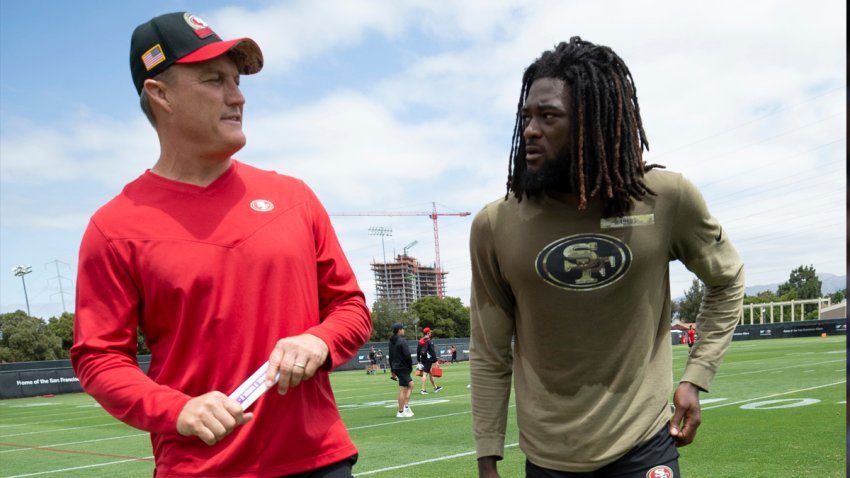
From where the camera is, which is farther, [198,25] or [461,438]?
[461,438]

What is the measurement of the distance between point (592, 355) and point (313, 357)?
1023mm

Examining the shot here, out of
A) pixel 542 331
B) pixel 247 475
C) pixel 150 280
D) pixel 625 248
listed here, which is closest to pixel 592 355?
pixel 542 331

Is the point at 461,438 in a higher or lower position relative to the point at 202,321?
lower

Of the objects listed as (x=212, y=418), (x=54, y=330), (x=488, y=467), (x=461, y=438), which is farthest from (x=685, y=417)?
(x=54, y=330)

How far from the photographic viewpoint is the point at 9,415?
2242cm

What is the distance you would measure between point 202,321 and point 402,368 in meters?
14.0

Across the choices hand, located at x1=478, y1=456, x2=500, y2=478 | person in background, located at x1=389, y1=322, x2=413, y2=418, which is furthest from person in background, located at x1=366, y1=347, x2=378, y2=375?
hand, located at x1=478, y1=456, x2=500, y2=478

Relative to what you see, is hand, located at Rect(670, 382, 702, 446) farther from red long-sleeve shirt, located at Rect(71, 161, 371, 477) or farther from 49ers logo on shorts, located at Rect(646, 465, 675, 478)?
red long-sleeve shirt, located at Rect(71, 161, 371, 477)

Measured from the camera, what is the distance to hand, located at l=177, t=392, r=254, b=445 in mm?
2119

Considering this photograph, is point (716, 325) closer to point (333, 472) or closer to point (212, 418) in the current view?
point (333, 472)

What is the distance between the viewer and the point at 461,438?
11656mm

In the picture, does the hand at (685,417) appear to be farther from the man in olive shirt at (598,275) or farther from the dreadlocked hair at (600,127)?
the dreadlocked hair at (600,127)

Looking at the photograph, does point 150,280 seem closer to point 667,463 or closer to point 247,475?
point 247,475

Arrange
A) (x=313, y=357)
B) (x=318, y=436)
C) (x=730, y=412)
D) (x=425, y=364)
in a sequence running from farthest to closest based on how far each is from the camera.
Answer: (x=425, y=364)
(x=730, y=412)
(x=318, y=436)
(x=313, y=357)
